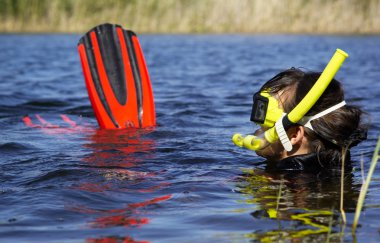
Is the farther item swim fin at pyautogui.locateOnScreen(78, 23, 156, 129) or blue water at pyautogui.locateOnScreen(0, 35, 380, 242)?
swim fin at pyautogui.locateOnScreen(78, 23, 156, 129)

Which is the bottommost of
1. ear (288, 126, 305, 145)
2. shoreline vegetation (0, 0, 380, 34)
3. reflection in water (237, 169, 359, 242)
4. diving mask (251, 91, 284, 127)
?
reflection in water (237, 169, 359, 242)

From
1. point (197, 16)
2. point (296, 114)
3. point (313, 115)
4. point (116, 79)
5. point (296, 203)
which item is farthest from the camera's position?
point (197, 16)

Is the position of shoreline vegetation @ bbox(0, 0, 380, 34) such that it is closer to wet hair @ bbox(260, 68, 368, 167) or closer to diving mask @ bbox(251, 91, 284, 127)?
wet hair @ bbox(260, 68, 368, 167)

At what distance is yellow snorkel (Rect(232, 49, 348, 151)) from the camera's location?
337cm

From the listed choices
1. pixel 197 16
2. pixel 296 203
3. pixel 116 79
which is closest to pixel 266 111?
pixel 296 203

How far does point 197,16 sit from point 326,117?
28515 millimetres

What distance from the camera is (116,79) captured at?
6371mm

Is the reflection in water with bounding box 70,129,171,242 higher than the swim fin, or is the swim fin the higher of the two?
the swim fin

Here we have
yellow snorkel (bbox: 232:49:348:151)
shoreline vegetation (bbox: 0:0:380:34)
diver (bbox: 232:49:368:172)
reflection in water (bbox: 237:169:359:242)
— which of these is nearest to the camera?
reflection in water (bbox: 237:169:359:242)

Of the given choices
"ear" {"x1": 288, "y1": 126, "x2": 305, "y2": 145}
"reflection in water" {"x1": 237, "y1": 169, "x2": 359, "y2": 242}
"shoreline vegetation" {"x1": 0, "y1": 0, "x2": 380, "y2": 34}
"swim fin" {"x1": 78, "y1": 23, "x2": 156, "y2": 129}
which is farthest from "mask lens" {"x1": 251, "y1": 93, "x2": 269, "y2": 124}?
"shoreline vegetation" {"x1": 0, "y1": 0, "x2": 380, "y2": 34}

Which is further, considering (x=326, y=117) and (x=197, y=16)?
(x=197, y=16)

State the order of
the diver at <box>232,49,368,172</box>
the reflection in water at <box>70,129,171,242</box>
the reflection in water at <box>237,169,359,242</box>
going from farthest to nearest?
the diver at <box>232,49,368,172</box> < the reflection in water at <box>70,129,171,242</box> < the reflection in water at <box>237,169,359,242</box>

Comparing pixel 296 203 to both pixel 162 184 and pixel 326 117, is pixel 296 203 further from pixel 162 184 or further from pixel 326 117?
pixel 162 184

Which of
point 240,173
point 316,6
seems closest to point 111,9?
point 316,6
